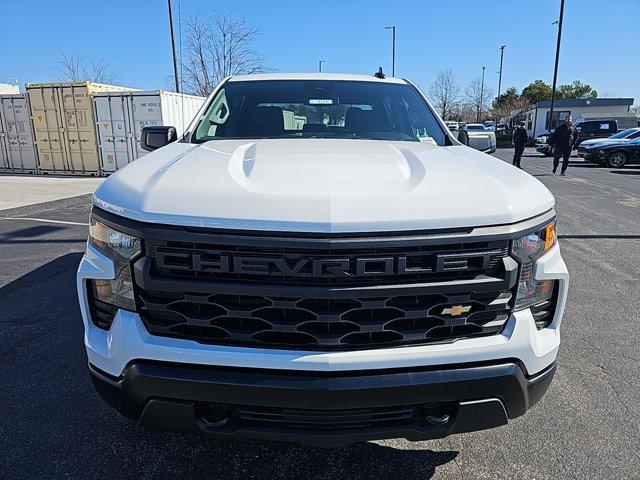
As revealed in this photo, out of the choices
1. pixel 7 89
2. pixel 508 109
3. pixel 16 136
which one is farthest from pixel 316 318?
pixel 508 109

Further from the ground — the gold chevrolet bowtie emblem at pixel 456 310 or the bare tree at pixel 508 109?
the bare tree at pixel 508 109

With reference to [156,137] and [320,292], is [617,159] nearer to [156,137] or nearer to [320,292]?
[156,137]

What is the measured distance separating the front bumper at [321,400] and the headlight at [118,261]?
24cm

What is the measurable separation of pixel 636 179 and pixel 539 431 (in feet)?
49.5

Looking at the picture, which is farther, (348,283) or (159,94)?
(159,94)

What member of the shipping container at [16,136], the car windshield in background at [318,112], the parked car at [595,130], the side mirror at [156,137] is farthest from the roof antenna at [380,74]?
the parked car at [595,130]

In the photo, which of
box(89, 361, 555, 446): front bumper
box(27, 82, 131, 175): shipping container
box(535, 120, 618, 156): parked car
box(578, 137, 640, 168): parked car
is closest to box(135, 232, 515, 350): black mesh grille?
box(89, 361, 555, 446): front bumper

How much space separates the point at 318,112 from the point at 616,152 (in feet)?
64.2

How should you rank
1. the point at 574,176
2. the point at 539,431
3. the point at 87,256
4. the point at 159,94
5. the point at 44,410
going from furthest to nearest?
the point at 574,176 < the point at 159,94 < the point at 44,410 < the point at 539,431 < the point at 87,256

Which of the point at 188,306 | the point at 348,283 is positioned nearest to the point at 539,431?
the point at 348,283

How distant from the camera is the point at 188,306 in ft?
5.31

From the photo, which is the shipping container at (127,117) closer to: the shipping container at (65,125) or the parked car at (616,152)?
the shipping container at (65,125)

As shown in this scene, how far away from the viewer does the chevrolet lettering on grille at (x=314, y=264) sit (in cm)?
152

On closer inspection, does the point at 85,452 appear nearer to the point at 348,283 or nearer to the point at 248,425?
the point at 248,425
